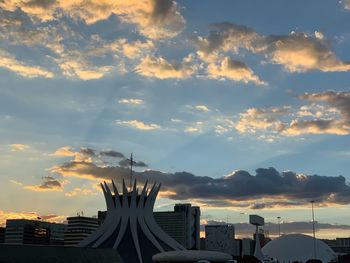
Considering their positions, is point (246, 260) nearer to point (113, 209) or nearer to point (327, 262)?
point (113, 209)

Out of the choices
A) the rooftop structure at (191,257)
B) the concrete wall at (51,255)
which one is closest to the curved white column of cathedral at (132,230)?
the rooftop structure at (191,257)

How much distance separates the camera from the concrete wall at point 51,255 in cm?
4469

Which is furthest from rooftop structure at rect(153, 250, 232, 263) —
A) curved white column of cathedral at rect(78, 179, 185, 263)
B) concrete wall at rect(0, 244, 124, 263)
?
curved white column of cathedral at rect(78, 179, 185, 263)

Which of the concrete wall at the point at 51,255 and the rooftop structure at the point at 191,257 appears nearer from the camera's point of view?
the concrete wall at the point at 51,255

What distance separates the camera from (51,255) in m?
48.8

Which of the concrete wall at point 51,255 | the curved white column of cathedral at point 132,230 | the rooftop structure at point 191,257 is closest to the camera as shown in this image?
the concrete wall at point 51,255

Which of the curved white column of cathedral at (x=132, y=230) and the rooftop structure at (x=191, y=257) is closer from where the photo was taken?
the rooftop structure at (x=191, y=257)

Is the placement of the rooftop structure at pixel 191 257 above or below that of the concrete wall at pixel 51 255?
below

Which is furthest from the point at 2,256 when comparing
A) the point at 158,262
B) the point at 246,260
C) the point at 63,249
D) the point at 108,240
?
the point at 246,260

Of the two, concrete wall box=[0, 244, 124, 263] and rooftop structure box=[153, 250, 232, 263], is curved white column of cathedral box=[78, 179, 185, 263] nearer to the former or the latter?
rooftop structure box=[153, 250, 232, 263]

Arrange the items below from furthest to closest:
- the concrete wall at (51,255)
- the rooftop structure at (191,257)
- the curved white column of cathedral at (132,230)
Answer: the curved white column of cathedral at (132,230) < the rooftop structure at (191,257) < the concrete wall at (51,255)

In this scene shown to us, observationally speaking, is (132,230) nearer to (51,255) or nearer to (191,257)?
(191,257)

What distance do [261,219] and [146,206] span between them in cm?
6668

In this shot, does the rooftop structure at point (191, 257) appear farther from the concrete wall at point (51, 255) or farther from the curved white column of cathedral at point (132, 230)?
the curved white column of cathedral at point (132, 230)
